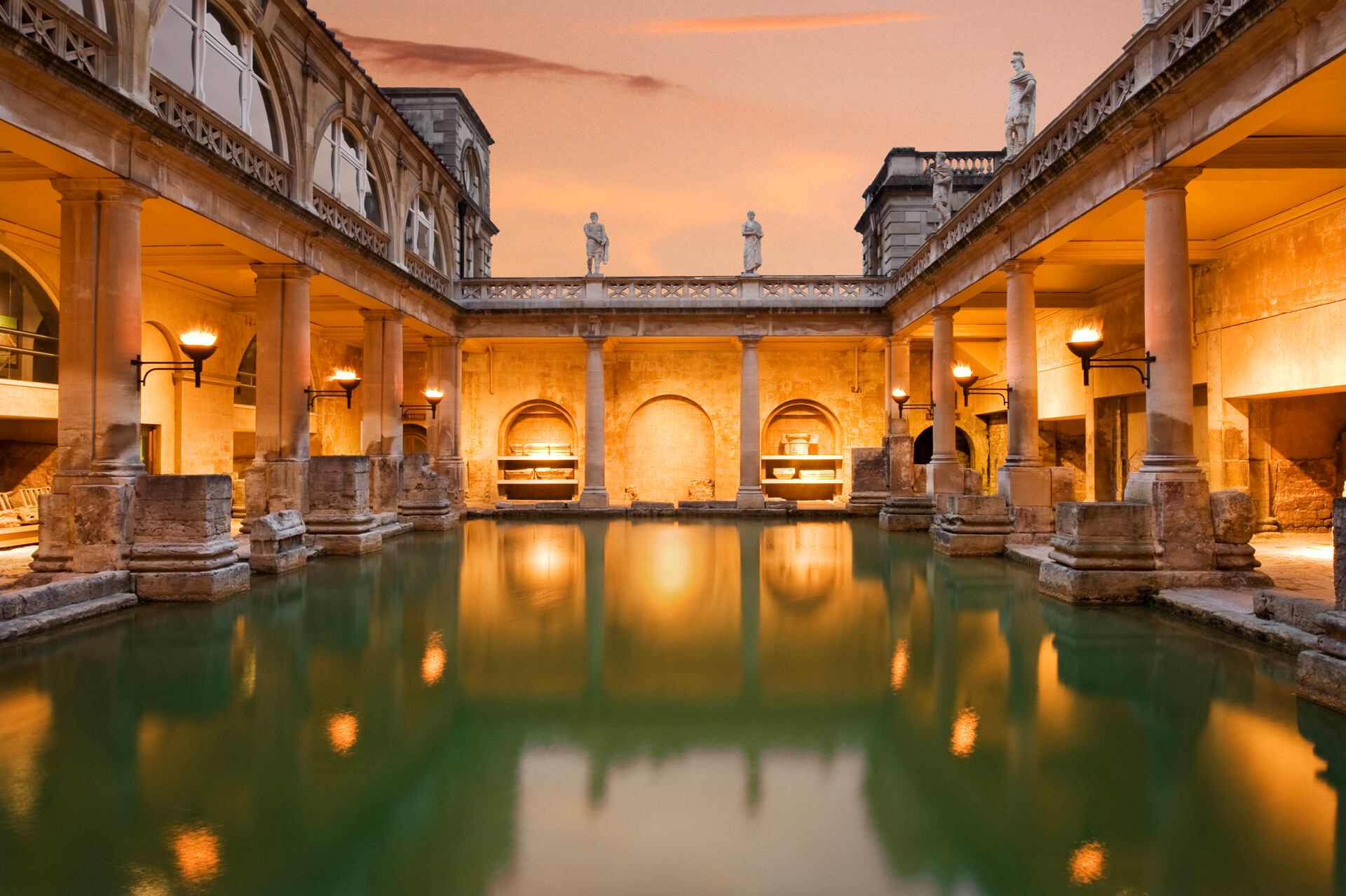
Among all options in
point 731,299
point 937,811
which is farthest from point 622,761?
point 731,299

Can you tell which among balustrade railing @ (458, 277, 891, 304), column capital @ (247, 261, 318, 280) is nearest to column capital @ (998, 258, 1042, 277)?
balustrade railing @ (458, 277, 891, 304)

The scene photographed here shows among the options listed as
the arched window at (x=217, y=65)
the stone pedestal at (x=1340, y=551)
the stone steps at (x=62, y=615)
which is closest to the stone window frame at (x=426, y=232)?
the arched window at (x=217, y=65)

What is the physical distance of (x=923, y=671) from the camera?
576 centimetres

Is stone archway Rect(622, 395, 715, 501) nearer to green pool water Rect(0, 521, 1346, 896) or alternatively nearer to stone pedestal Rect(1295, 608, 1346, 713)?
green pool water Rect(0, 521, 1346, 896)

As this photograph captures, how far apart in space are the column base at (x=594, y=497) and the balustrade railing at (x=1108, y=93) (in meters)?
11.6

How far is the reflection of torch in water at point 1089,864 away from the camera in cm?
295

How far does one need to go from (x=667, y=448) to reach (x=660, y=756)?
74.5ft

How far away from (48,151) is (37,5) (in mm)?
1389

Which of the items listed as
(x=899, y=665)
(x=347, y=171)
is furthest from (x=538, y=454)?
(x=899, y=665)

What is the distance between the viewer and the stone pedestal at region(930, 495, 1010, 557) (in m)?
12.5

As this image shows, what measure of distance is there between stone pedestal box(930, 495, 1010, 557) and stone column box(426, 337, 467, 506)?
44.7ft

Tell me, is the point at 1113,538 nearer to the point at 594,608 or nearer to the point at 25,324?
the point at 594,608

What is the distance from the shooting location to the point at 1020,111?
515 inches

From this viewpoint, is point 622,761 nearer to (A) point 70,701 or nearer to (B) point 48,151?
(A) point 70,701
